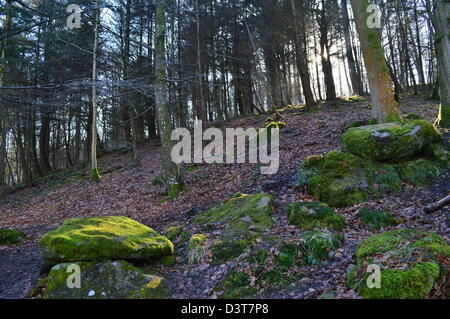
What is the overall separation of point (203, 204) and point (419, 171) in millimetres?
5688

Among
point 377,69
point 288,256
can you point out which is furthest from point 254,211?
point 377,69

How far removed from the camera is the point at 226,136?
17031 millimetres

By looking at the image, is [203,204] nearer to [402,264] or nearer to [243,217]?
[243,217]

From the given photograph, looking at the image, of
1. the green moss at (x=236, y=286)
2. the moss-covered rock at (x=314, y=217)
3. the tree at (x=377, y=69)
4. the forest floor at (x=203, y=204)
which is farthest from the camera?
the tree at (x=377, y=69)

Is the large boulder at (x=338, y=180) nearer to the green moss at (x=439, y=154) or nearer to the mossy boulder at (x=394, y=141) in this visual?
the mossy boulder at (x=394, y=141)

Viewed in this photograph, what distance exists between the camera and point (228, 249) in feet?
16.8

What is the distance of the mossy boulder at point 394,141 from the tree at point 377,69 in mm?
916

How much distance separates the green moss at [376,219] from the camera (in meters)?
5.26

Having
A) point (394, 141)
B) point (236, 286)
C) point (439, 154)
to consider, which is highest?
point (394, 141)

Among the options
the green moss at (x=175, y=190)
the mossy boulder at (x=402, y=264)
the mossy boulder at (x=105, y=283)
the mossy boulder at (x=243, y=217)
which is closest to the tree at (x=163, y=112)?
the green moss at (x=175, y=190)

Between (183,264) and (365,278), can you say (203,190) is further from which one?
(365,278)

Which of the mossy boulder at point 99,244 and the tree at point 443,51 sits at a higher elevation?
the tree at point 443,51
